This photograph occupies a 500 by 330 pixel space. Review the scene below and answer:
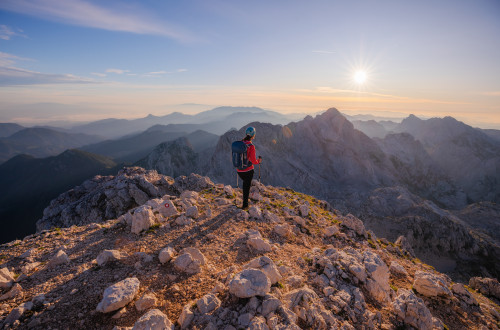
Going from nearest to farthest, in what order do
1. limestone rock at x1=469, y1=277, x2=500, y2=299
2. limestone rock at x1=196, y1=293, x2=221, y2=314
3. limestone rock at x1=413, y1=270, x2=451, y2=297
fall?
1. limestone rock at x1=196, y1=293, x2=221, y2=314
2. limestone rock at x1=413, y1=270, x2=451, y2=297
3. limestone rock at x1=469, y1=277, x2=500, y2=299

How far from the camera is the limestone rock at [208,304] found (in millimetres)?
5340

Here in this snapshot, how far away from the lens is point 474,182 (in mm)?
137875

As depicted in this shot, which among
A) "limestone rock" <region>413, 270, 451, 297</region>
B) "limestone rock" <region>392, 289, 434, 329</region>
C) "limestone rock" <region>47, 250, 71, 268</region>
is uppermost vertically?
"limestone rock" <region>47, 250, 71, 268</region>

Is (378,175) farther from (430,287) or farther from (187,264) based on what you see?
(187,264)

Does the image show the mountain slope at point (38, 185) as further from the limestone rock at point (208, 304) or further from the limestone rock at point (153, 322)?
the limestone rock at point (208, 304)

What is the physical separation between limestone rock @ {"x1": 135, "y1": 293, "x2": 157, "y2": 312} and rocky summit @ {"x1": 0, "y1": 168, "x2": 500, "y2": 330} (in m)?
0.02

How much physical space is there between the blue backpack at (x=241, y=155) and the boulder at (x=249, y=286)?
642 centimetres

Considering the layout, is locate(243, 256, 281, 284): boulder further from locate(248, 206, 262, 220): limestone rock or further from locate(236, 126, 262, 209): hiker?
locate(236, 126, 262, 209): hiker

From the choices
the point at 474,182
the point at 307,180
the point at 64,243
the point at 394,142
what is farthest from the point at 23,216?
the point at 474,182

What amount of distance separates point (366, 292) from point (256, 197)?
29.8 ft

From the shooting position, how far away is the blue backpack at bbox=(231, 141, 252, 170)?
11266 mm

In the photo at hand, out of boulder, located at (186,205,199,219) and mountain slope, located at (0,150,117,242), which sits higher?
boulder, located at (186,205,199,219)

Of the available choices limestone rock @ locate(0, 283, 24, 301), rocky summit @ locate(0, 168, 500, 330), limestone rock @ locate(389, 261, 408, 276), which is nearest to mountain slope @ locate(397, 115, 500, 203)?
limestone rock @ locate(389, 261, 408, 276)

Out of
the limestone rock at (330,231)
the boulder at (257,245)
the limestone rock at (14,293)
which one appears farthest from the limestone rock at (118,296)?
the limestone rock at (330,231)
